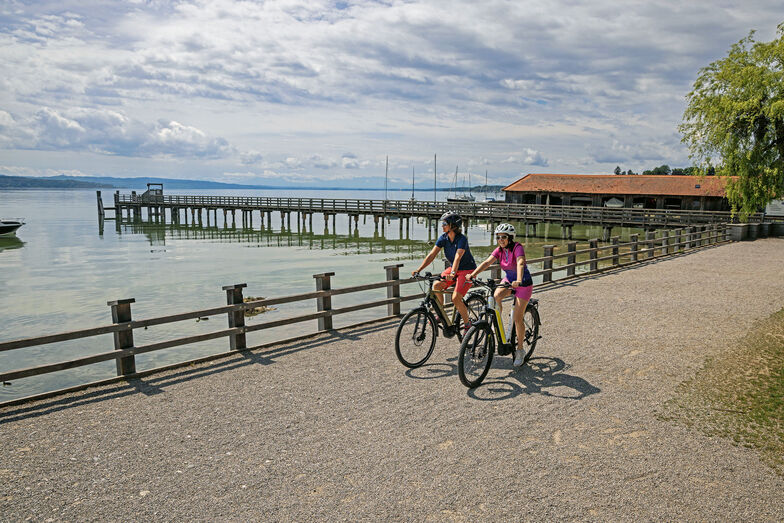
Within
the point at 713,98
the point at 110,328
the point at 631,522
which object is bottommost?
the point at 631,522

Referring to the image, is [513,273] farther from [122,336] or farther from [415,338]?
[122,336]

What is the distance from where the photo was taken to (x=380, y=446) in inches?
208

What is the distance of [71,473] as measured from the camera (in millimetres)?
4801

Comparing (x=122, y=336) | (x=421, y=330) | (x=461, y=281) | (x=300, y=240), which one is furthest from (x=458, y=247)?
(x=300, y=240)

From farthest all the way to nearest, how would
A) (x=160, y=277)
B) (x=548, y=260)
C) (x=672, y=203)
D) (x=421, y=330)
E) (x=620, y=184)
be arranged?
1. (x=620, y=184)
2. (x=672, y=203)
3. (x=160, y=277)
4. (x=548, y=260)
5. (x=421, y=330)

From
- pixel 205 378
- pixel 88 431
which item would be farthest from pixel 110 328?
pixel 88 431

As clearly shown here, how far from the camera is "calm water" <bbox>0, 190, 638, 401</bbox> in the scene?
1458 cm

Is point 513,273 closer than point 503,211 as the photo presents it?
Yes

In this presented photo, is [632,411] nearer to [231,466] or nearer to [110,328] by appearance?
[231,466]

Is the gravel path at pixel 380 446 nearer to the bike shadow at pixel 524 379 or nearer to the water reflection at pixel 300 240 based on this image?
the bike shadow at pixel 524 379

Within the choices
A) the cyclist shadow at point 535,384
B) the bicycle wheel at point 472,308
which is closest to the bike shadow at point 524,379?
the cyclist shadow at point 535,384

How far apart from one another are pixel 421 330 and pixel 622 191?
158 ft

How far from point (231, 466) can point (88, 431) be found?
1885 mm

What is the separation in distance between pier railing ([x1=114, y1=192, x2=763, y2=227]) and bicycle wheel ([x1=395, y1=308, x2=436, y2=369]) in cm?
3563
